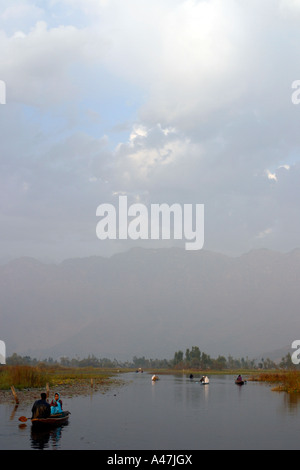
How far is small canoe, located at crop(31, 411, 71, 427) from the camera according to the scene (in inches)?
1232

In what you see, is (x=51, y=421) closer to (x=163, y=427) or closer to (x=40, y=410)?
(x=40, y=410)

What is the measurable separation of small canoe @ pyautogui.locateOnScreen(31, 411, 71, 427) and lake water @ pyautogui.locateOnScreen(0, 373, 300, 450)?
2.01 feet

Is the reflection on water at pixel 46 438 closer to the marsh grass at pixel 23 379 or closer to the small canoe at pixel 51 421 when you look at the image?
the small canoe at pixel 51 421

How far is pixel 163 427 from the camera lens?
33.5 m

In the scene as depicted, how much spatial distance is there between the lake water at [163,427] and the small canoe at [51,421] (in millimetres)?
613

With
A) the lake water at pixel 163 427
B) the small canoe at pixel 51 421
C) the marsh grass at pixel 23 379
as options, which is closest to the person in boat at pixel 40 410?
the small canoe at pixel 51 421

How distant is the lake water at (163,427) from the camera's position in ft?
88.6

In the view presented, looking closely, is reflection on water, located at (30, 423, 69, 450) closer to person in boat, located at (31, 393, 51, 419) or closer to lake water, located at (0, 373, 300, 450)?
lake water, located at (0, 373, 300, 450)

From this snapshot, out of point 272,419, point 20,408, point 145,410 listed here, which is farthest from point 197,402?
point 20,408

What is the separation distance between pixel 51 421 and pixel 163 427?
24.7ft

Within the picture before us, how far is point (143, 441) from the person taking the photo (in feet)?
91.4

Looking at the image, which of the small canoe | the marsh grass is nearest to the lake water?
the small canoe
